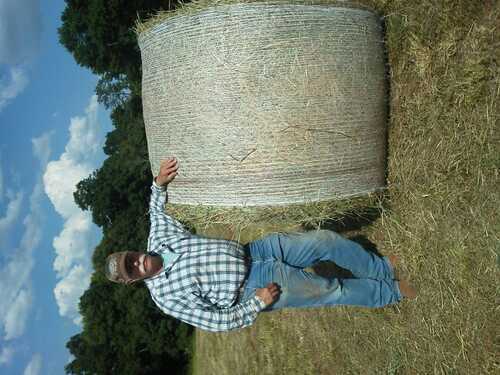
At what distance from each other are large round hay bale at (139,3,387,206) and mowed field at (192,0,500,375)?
404 mm

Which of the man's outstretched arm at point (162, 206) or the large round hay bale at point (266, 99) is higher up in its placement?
the large round hay bale at point (266, 99)

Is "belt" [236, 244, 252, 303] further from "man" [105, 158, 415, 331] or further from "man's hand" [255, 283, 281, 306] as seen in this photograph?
"man's hand" [255, 283, 281, 306]

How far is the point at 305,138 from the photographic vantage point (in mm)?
4094

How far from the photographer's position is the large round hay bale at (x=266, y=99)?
3979mm

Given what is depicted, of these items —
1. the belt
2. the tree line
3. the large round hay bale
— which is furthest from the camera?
the tree line

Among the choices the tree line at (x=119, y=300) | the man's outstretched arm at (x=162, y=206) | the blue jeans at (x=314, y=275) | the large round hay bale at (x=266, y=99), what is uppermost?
the large round hay bale at (x=266, y=99)

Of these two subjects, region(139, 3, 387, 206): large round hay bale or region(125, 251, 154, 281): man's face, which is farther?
region(139, 3, 387, 206): large round hay bale

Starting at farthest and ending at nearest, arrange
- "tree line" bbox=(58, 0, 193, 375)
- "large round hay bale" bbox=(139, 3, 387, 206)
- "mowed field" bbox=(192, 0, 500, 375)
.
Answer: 1. "tree line" bbox=(58, 0, 193, 375)
2. "large round hay bale" bbox=(139, 3, 387, 206)
3. "mowed field" bbox=(192, 0, 500, 375)

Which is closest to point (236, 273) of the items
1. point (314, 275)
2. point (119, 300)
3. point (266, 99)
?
point (314, 275)

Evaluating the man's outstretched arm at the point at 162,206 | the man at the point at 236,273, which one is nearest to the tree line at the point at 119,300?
the man's outstretched arm at the point at 162,206

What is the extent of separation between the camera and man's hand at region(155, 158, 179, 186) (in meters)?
4.44

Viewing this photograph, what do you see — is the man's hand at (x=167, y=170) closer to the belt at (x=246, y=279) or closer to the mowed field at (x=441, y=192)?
the mowed field at (x=441, y=192)

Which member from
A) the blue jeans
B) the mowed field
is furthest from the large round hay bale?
the blue jeans

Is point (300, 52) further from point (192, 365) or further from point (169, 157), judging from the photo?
point (192, 365)
